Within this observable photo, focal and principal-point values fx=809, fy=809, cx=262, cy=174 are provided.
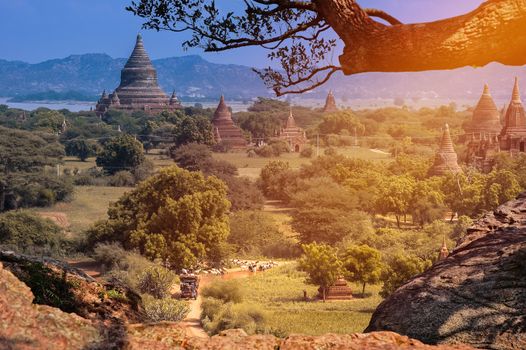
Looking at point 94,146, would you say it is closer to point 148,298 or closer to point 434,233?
point 434,233

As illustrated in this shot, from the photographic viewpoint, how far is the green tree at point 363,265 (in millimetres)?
19609

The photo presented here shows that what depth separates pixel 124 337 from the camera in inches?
144

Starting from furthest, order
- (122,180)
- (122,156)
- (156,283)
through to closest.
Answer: (122,156)
(122,180)
(156,283)

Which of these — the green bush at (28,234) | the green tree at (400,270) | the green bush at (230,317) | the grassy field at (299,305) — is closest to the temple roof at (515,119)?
the grassy field at (299,305)

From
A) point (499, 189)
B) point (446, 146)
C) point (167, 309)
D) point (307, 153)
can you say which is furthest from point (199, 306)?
point (307, 153)

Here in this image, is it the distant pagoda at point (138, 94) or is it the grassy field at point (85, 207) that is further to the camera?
the distant pagoda at point (138, 94)

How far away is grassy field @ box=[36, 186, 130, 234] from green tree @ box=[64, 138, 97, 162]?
15020mm

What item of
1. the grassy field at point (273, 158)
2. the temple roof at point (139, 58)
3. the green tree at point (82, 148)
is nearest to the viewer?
the grassy field at point (273, 158)

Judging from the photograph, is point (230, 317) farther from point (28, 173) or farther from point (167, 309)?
point (28, 173)

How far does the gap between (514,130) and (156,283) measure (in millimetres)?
25244

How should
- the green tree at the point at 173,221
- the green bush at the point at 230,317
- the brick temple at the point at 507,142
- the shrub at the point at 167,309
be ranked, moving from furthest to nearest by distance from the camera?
the brick temple at the point at 507,142
the green tree at the point at 173,221
the green bush at the point at 230,317
the shrub at the point at 167,309

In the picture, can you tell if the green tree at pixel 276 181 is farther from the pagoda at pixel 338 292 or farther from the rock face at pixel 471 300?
the rock face at pixel 471 300

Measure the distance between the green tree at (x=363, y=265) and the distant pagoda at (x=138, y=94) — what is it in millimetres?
61281

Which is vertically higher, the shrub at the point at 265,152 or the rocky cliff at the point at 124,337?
the rocky cliff at the point at 124,337
